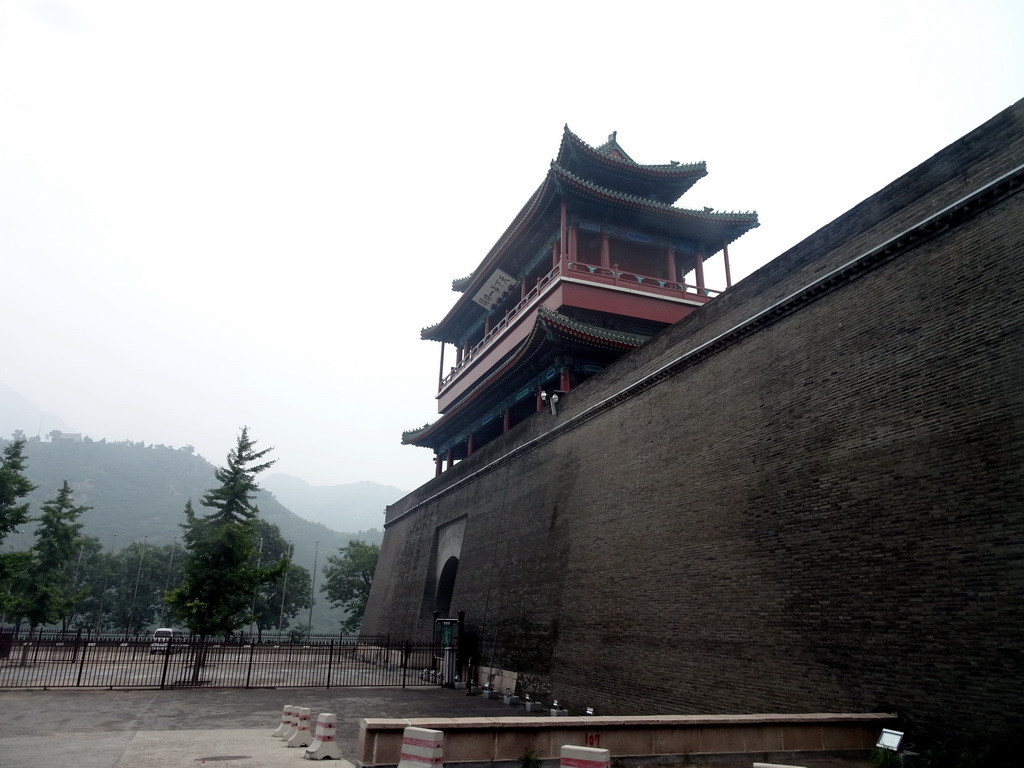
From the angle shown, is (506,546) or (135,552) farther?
(135,552)

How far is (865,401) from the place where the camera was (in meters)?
8.41

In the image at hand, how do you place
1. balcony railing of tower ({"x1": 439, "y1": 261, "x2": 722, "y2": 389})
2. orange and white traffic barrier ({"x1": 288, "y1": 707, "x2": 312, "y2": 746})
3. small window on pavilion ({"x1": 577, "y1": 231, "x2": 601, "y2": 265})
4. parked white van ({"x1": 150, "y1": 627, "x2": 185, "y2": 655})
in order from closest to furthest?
A: 1. orange and white traffic barrier ({"x1": 288, "y1": 707, "x2": 312, "y2": 746})
2. parked white van ({"x1": 150, "y1": 627, "x2": 185, "y2": 655})
3. balcony railing of tower ({"x1": 439, "y1": 261, "x2": 722, "y2": 389})
4. small window on pavilion ({"x1": 577, "y1": 231, "x2": 601, "y2": 265})

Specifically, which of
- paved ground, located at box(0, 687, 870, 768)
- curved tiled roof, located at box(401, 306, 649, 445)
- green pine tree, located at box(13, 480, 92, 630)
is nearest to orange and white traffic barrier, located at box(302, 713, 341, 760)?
paved ground, located at box(0, 687, 870, 768)

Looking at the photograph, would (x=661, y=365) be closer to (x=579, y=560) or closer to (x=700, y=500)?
(x=700, y=500)

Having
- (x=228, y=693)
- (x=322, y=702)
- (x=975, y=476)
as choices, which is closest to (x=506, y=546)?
(x=322, y=702)

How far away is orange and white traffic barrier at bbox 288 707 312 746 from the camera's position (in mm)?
8617

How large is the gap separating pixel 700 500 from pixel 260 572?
13386 millimetres

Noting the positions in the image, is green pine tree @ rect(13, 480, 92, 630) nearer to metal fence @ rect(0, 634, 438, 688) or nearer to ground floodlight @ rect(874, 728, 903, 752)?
metal fence @ rect(0, 634, 438, 688)

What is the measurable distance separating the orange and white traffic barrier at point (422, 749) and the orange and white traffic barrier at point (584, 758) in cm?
112

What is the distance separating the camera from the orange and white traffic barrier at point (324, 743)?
303 inches

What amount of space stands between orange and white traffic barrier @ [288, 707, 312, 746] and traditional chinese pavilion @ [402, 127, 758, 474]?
32.0 ft

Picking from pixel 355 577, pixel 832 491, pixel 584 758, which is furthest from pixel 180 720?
pixel 355 577

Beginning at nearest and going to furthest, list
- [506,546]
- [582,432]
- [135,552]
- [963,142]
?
1. [963,142]
2. [582,432]
3. [506,546]
4. [135,552]

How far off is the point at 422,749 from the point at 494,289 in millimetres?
21983
